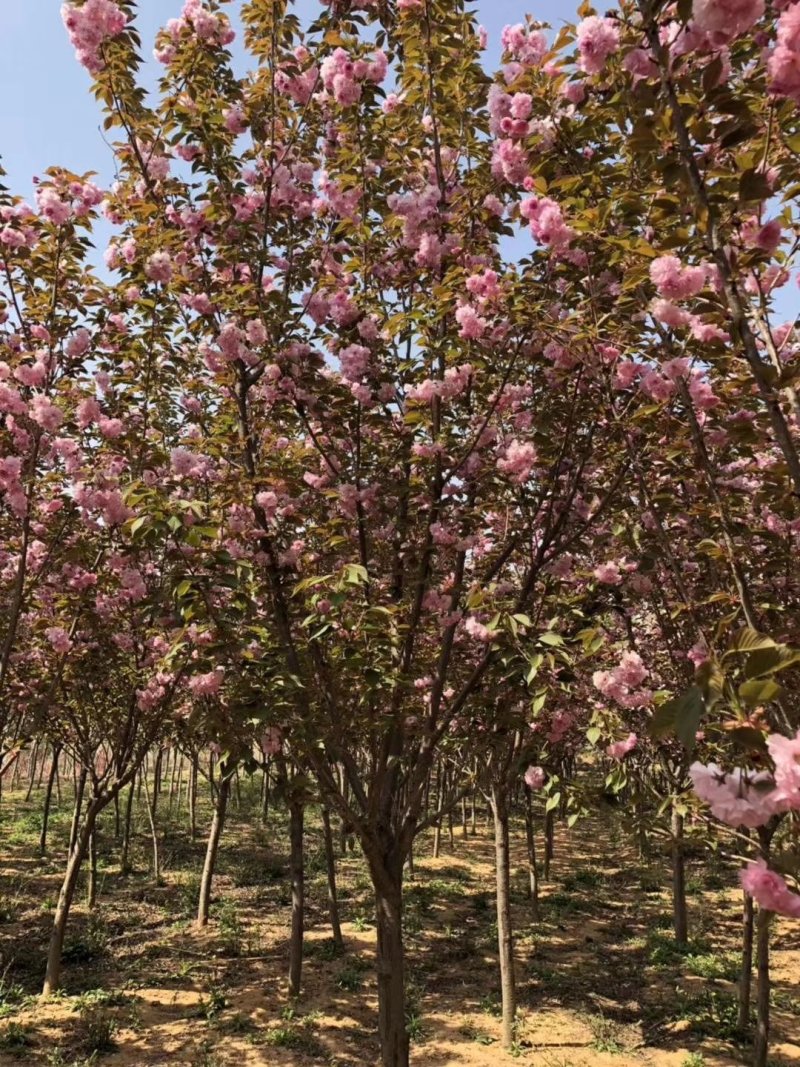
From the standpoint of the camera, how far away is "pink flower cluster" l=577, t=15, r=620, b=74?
274 cm

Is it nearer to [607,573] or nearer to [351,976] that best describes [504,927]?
[351,976]

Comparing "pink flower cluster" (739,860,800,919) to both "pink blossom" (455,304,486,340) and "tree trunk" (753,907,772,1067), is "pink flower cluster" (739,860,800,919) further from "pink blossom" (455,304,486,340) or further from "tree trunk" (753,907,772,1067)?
"tree trunk" (753,907,772,1067)

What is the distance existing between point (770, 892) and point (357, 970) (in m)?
9.62

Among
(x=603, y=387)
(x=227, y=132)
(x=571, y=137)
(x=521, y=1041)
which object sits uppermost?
(x=227, y=132)

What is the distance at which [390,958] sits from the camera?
429cm

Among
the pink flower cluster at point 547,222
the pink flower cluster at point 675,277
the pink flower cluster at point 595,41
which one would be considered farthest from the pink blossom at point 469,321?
the pink flower cluster at point 675,277

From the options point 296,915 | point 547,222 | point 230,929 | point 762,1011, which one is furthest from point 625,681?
point 230,929

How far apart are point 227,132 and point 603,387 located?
9.34ft

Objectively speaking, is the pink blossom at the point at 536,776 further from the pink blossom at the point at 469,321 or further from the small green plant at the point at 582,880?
the small green plant at the point at 582,880

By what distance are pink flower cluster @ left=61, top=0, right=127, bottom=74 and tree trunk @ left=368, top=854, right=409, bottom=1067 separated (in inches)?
193

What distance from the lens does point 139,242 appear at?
4098 mm

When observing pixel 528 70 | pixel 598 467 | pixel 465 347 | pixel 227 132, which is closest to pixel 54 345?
pixel 227 132

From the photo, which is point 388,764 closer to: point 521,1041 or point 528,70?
point 528,70

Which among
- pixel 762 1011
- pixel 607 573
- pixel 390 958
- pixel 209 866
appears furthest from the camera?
pixel 209 866
